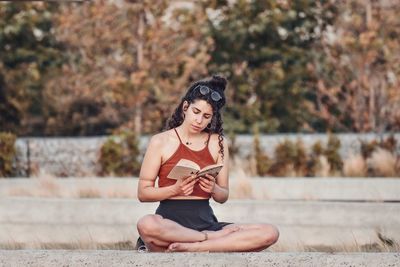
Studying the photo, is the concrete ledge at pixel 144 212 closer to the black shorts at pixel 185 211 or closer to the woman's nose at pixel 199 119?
the black shorts at pixel 185 211

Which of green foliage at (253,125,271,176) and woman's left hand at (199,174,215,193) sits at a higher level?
woman's left hand at (199,174,215,193)

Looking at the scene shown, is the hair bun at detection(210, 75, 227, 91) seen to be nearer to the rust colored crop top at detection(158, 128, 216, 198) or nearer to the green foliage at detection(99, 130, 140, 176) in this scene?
the rust colored crop top at detection(158, 128, 216, 198)

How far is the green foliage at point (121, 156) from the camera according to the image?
16.3 m

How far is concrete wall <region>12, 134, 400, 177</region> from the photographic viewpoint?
16766 millimetres

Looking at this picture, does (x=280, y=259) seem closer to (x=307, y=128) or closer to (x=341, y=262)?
(x=341, y=262)

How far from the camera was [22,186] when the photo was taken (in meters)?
12.5

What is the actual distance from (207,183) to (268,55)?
15290 millimetres

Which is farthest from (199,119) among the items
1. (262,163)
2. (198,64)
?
(198,64)

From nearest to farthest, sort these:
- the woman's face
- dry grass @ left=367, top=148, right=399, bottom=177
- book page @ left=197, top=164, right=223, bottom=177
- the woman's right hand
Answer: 1. book page @ left=197, top=164, right=223, bottom=177
2. the woman's right hand
3. the woman's face
4. dry grass @ left=367, top=148, right=399, bottom=177

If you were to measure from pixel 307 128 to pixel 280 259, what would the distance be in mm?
15447

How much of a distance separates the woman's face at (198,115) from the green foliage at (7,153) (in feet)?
32.5

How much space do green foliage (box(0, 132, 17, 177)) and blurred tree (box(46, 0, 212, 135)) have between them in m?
3.96

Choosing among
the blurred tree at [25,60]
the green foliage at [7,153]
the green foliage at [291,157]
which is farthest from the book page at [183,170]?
the blurred tree at [25,60]

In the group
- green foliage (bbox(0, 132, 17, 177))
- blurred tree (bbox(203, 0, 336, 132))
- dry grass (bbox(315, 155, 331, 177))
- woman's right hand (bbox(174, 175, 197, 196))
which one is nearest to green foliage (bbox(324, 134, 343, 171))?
dry grass (bbox(315, 155, 331, 177))
